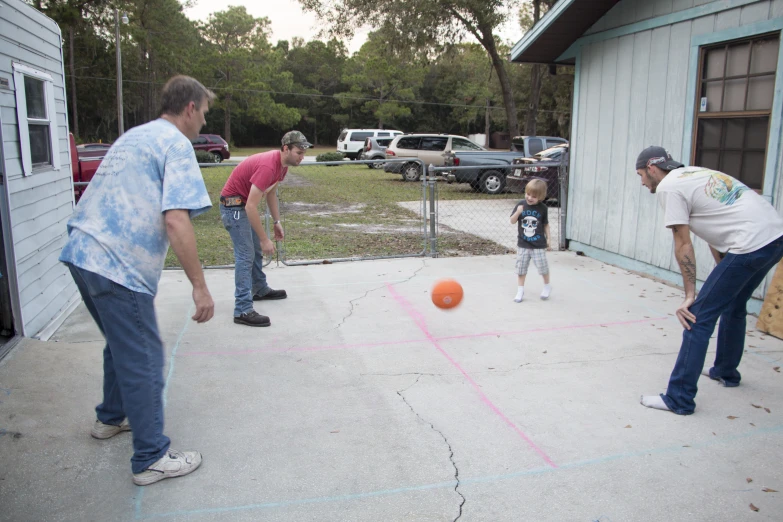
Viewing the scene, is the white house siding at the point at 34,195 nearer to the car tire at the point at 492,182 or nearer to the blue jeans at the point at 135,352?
the blue jeans at the point at 135,352

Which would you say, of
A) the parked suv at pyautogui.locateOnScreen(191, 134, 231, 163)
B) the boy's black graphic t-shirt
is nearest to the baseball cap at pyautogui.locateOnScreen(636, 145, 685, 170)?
the boy's black graphic t-shirt

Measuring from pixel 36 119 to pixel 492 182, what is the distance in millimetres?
13019

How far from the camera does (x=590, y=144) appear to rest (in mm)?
8391

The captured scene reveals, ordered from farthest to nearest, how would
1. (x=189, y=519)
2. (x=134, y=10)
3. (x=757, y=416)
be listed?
1. (x=134, y=10)
2. (x=757, y=416)
3. (x=189, y=519)

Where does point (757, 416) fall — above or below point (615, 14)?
below

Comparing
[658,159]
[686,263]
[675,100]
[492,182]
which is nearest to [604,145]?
[675,100]

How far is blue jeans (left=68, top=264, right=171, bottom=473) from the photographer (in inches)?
109

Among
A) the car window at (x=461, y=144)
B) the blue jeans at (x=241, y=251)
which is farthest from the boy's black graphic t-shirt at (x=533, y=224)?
the car window at (x=461, y=144)

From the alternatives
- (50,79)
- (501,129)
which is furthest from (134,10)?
(50,79)

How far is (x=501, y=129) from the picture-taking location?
60.6 m

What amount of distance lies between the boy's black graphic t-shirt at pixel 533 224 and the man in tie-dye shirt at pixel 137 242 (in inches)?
157

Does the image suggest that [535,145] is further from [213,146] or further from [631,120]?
[213,146]

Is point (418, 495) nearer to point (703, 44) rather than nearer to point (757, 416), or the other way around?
point (757, 416)

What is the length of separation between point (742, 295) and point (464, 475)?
213 centimetres
